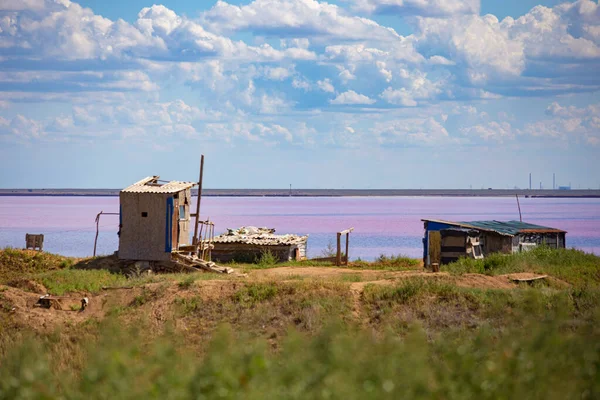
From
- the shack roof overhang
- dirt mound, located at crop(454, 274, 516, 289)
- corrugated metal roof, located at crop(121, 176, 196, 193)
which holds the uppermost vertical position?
corrugated metal roof, located at crop(121, 176, 196, 193)

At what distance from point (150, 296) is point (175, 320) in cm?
224

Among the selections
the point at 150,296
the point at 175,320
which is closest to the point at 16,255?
the point at 150,296

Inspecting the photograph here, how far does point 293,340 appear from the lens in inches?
336

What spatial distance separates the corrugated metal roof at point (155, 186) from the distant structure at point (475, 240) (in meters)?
9.79

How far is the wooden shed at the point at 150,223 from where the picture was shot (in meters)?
30.5

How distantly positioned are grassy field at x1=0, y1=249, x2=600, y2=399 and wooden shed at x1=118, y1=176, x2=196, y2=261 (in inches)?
99.1

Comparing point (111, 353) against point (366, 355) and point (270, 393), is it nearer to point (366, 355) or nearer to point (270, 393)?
point (270, 393)

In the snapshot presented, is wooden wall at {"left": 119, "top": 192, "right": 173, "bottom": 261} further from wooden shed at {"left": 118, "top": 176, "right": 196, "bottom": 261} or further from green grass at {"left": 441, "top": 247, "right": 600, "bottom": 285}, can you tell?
green grass at {"left": 441, "top": 247, "right": 600, "bottom": 285}

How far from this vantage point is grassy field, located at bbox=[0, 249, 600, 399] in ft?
26.1

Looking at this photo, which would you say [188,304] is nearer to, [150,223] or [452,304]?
[452,304]

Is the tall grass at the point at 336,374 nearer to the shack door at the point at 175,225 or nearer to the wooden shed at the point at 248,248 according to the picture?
the shack door at the point at 175,225

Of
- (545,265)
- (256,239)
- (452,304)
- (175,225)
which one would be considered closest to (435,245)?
(545,265)

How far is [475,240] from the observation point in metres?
31.5

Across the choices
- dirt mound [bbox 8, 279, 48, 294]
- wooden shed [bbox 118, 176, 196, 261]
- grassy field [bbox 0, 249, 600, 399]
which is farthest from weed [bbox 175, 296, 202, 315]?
wooden shed [bbox 118, 176, 196, 261]
